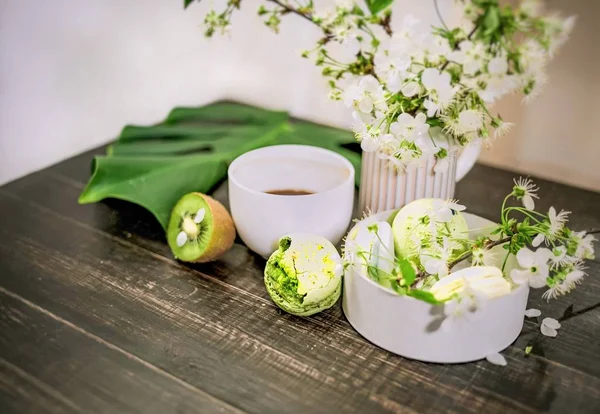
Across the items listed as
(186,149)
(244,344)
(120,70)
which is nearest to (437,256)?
(244,344)

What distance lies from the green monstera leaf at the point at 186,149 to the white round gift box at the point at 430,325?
346mm

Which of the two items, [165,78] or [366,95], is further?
[165,78]

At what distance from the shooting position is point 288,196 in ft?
2.74

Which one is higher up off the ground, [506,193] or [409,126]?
[409,126]

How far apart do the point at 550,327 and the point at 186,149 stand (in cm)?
65

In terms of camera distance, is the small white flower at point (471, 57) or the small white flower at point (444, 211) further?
the small white flower at point (444, 211)

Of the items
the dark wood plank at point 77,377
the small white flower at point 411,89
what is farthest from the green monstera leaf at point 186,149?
the small white flower at point 411,89

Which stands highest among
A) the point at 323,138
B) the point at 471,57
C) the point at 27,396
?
the point at 471,57

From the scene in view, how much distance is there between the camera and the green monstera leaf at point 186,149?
101cm

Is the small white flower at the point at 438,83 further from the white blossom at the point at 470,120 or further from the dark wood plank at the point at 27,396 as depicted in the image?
the dark wood plank at the point at 27,396

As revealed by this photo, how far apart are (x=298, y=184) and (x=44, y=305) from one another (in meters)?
0.37

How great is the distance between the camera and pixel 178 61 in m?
1.42

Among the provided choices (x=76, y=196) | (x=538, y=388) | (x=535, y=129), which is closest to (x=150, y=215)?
(x=76, y=196)

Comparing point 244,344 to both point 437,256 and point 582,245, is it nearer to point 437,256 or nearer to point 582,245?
point 437,256
